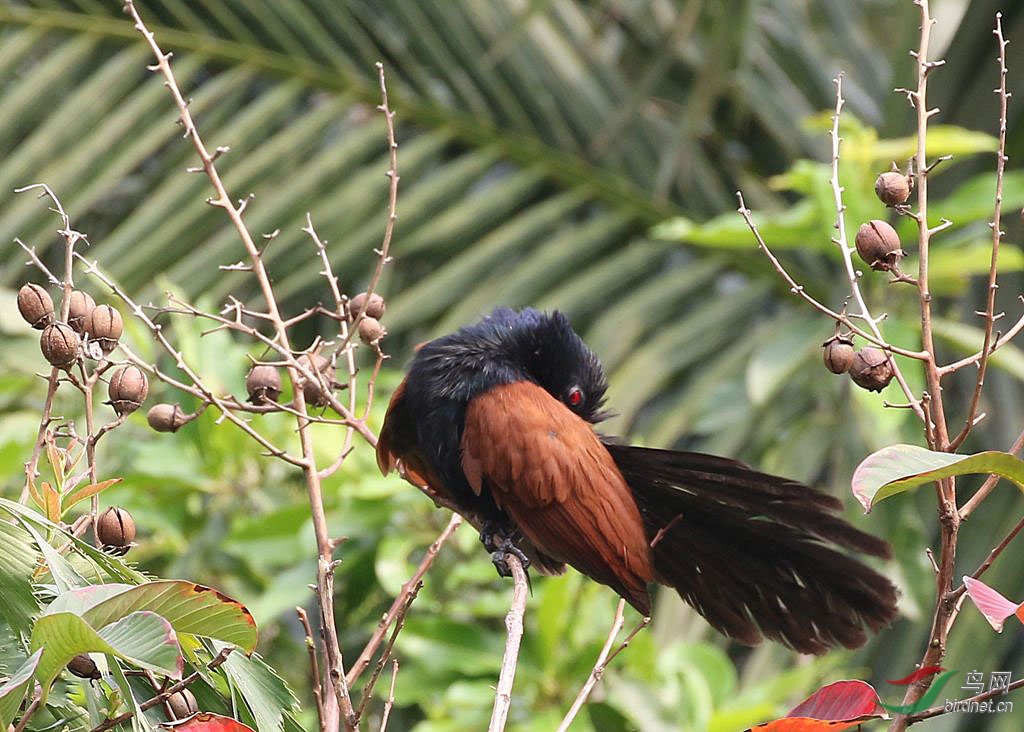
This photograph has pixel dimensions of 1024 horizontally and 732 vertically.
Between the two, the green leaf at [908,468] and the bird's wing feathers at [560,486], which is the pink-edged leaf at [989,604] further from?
the bird's wing feathers at [560,486]

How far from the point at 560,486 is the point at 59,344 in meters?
0.50

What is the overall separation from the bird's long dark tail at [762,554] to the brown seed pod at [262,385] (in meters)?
0.34

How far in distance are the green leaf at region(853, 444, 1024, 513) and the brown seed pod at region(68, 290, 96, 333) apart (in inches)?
20.8

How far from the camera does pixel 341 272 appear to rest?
242 cm

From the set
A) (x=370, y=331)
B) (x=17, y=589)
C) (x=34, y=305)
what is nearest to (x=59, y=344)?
(x=34, y=305)

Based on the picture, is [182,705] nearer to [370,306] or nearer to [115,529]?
[115,529]

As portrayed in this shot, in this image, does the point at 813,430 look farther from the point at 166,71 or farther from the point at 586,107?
the point at 166,71

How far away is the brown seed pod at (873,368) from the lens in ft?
2.79

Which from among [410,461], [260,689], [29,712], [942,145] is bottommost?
[942,145]

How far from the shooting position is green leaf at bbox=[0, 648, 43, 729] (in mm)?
567

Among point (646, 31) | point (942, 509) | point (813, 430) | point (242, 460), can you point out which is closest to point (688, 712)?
point (813, 430)

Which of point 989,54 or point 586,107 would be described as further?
point 586,107

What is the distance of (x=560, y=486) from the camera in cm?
116

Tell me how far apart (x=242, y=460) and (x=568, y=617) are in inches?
23.3
